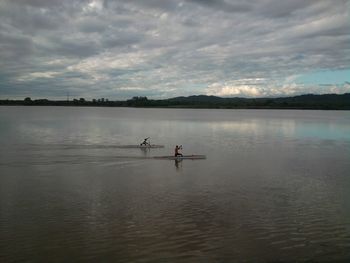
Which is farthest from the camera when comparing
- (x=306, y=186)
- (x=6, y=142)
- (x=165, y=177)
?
(x=6, y=142)

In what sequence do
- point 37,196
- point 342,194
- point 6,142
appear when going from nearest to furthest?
point 37,196
point 342,194
point 6,142

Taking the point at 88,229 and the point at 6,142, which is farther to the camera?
the point at 6,142

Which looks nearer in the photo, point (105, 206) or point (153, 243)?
point (153, 243)

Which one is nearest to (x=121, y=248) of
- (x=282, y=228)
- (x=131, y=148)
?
(x=282, y=228)

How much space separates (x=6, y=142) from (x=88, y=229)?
1453 inches

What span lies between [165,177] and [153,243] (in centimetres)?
1301

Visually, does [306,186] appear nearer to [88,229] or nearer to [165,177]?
[165,177]

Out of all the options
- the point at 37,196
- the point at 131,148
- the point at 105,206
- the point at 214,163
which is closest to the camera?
the point at 105,206

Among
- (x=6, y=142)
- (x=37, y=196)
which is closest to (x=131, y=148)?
(x=6, y=142)

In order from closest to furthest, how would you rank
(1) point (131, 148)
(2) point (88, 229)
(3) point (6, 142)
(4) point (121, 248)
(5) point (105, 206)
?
1. (4) point (121, 248)
2. (2) point (88, 229)
3. (5) point (105, 206)
4. (1) point (131, 148)
5. (3) point (6, 142)

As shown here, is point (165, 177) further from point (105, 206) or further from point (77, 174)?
point (105, 206)

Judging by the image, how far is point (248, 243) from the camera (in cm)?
1448

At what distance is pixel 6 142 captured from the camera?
4806 cm

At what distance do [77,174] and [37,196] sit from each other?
21.6ft
